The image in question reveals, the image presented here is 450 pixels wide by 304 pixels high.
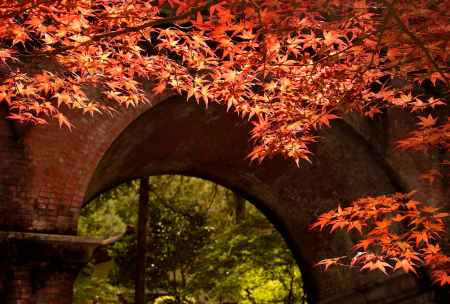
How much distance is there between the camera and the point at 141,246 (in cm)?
1466

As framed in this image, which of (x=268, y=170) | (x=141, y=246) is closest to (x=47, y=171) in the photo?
(x=268, y=170)

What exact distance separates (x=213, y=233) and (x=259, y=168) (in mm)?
7410

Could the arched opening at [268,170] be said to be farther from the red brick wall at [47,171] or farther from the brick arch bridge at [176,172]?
the red brick wall at [47,171]

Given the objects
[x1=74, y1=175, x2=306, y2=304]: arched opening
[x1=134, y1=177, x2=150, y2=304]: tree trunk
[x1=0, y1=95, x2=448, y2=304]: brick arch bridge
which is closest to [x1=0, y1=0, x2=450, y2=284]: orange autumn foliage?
[x1=0, y1=95, x2=448, y2=304]: brick arch bridge

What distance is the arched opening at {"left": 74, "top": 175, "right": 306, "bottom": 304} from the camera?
13.6m

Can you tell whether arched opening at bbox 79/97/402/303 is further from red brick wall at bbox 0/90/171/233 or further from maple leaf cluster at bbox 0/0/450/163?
maple leaf cluster at bbox 0/0/450/163

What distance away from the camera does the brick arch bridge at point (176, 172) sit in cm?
677

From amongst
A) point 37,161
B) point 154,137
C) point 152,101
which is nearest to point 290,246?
point 154,137

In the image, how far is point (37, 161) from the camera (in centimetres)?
694

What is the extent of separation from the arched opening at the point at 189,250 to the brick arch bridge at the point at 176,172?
2.81 m

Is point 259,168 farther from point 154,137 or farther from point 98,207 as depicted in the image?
point 98,207

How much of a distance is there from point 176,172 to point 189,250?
22.6ft

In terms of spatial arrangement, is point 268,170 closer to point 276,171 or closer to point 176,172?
point 276,171

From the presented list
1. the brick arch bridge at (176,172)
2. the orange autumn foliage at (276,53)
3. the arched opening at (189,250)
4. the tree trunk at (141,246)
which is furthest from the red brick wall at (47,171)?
the tree trunk at (141,246)
